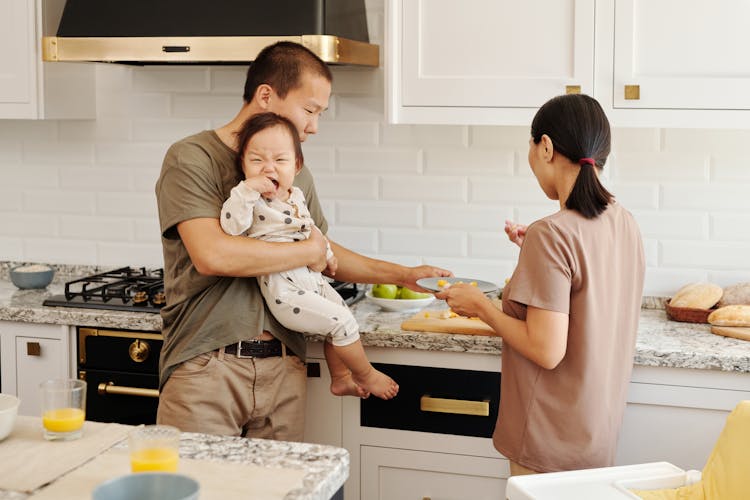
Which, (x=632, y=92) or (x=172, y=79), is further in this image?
(x=172, y=79)

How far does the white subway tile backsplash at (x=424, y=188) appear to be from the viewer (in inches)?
139

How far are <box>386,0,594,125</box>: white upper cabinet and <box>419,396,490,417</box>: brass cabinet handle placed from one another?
854mm

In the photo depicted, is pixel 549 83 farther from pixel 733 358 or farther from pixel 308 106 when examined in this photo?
pixel 733 358

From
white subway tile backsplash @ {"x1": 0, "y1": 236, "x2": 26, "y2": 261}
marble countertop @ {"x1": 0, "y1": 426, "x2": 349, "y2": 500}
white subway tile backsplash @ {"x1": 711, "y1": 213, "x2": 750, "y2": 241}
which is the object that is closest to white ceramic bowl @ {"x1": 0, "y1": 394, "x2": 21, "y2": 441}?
marble countertop @ {"x1": 0, "y1": 426, "x2": 349, "y2": 500}

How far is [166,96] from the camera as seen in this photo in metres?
3.76

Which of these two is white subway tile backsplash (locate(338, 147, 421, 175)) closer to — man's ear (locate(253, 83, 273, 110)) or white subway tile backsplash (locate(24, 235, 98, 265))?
man's ear (locate(253, 83, 273, 110))

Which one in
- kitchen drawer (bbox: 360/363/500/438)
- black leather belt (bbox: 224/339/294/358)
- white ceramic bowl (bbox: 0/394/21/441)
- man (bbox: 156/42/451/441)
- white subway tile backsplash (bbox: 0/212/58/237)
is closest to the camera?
white ceramic bowl (bbox: 0/394/21/441)

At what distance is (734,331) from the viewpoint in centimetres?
292

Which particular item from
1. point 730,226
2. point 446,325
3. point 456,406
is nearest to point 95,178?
point 446,325

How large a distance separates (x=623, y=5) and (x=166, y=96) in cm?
174

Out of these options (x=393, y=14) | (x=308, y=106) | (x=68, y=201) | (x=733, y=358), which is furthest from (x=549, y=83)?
(x=68, y=201)

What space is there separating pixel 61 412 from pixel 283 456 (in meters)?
0.44

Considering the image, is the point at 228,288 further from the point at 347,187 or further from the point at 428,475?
the point at 347,187

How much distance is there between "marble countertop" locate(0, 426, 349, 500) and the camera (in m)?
1.69
